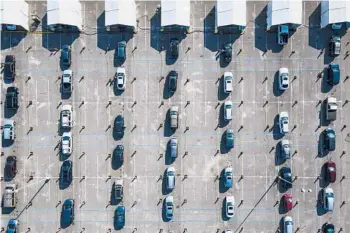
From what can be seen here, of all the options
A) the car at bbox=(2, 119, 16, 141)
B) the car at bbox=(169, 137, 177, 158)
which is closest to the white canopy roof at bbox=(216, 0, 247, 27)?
the car at bbox=(169, 137, 177, 158)

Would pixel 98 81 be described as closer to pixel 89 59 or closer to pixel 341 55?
pixel 89 59

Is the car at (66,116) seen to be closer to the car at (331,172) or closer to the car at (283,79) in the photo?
the car at (283,79)

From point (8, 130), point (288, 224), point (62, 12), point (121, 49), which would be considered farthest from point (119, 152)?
point (288, 224)

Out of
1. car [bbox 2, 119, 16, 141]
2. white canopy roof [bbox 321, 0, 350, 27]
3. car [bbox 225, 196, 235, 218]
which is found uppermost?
white canopy roof [bbox 321, 0, 350, 27]

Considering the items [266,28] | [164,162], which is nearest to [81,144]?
[164,162]

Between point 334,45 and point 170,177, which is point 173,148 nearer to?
point 170,177

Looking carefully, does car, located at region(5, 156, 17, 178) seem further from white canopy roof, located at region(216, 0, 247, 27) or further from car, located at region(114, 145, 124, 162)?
white canopy roof, located at region(216, 0, 247, 27)

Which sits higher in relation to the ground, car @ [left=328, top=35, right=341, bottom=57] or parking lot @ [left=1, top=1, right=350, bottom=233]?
car @ [left=328, top=35, right=341, bottom=57]

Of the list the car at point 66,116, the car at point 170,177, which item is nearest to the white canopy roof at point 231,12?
the car at point 170,177
